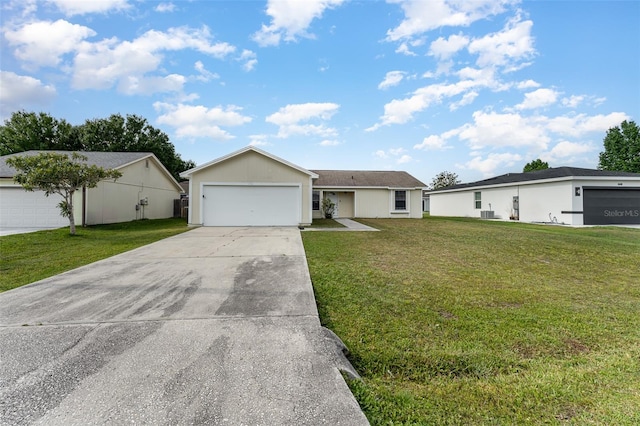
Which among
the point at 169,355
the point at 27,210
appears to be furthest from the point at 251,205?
the point at 169,355

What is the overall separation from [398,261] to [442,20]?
9980 mm

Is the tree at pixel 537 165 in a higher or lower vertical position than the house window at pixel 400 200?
higher

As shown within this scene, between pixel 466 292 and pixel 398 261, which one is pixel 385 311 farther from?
pixel 398 261

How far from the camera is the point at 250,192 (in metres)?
13.9

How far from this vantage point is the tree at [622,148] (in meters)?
33.3

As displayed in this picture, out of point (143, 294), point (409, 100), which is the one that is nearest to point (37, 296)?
point (143, 294)

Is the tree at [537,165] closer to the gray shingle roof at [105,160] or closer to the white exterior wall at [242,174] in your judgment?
the white exterior wall at [242,174]

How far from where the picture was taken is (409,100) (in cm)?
1573

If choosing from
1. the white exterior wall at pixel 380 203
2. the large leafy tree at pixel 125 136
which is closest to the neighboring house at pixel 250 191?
the white exterior wall at pixel 380 203

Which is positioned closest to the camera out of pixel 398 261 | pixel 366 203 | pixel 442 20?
pixel 398 261

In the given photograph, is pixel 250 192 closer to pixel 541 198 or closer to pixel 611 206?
pixel 541 198

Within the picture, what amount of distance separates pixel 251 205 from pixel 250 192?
0.66 m

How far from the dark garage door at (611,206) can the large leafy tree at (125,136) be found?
1518 inches

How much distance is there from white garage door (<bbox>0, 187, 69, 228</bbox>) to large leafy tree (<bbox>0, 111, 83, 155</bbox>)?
825 inches
